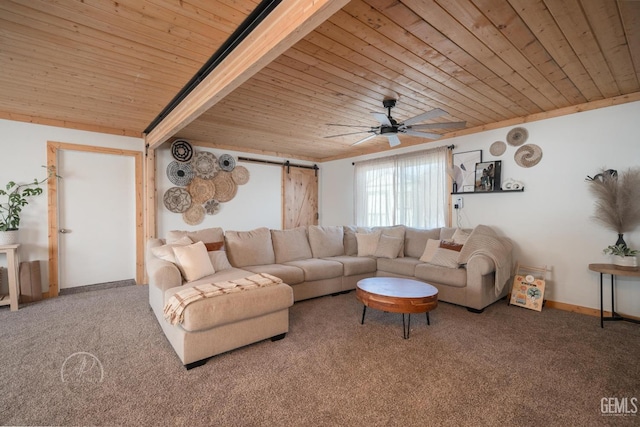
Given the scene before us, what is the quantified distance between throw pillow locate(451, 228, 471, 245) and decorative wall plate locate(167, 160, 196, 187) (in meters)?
4.39

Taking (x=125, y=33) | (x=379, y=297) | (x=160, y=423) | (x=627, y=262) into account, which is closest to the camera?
(x=160, y=423)

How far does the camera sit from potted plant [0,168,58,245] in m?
3.36

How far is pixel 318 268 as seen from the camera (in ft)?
12.3

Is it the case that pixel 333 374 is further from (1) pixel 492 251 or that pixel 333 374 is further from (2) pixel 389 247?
(2) pixel 389 247

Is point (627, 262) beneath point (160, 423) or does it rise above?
above

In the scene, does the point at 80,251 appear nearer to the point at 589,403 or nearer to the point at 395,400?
the point at 395,400

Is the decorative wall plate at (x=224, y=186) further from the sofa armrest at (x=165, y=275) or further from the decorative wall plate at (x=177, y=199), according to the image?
the sofa armrest at (x=165, y=275)

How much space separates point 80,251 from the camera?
4.15m

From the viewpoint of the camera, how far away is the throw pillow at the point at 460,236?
3.81m

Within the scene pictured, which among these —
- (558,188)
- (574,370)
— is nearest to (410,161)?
(558,188)

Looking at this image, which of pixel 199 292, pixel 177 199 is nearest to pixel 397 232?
pixel 199 292

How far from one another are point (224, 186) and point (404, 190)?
337 centimetres

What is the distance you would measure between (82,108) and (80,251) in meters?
2.06

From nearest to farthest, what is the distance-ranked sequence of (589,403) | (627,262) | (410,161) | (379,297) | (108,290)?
(589,403) < (379,297) < (627,262) < (108,290) < (410,161)
